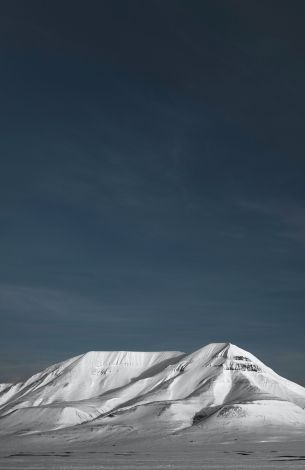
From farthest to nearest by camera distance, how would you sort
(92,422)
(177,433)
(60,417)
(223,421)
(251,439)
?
(60,417), (92,422), (223,421), (177,433), (251,439)

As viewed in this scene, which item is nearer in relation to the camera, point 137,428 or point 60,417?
point 137,428

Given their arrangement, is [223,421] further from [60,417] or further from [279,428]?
[60,417]

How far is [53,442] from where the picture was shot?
15138cm

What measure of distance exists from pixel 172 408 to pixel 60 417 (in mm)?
36002

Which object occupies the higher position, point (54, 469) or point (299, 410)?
point (299, 410)

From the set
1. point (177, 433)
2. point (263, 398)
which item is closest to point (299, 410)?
point (263, 398)

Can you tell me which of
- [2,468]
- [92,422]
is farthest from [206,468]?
[92,422]

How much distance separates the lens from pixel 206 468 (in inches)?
2509

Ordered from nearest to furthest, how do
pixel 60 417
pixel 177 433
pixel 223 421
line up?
1. pixel 177 433
2. pixel 223 421
3. pixel 60 417

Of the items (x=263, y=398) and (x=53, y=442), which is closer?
(x=53, y=442)

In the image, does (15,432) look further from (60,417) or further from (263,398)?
(263,398)

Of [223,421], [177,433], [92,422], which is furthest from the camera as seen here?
[92,422]

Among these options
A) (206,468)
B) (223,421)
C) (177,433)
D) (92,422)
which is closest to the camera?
(206,468)

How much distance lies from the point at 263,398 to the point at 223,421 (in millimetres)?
27730
